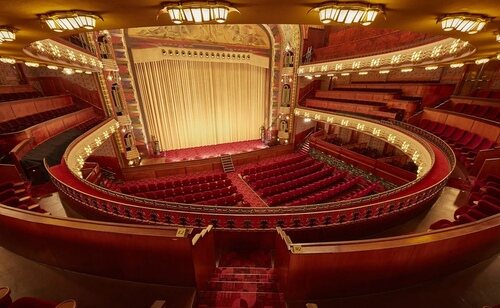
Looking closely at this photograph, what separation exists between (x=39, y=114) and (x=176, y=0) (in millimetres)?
11108

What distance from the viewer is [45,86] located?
40.8 feet

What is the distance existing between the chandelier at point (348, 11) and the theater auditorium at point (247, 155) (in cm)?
3

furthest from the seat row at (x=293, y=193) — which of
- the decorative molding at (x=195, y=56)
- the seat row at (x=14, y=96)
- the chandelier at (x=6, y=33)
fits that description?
the seat row at (x=14, y=96)

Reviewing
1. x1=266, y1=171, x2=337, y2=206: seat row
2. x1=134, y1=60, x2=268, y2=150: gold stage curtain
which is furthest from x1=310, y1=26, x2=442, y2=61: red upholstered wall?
x1=266, y1=171, x2=337, y2=206: seat row

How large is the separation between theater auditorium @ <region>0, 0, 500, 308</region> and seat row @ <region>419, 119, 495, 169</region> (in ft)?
0.27

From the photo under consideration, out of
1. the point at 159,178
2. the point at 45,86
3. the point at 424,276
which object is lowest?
the point at 159,178

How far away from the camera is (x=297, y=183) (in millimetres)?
11156

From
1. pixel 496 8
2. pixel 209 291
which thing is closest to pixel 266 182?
pixel 209 291

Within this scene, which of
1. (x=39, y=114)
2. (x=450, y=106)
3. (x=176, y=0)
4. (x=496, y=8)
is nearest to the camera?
(x=176, y=0)

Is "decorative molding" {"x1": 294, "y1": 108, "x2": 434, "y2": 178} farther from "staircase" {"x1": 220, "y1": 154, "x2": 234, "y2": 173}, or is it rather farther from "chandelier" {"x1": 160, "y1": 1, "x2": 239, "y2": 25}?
"chandelier" {"x1": 160, "y1": 1, "x2": 239, "y2": 25}

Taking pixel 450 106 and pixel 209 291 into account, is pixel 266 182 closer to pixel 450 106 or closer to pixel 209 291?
pixel 209 291

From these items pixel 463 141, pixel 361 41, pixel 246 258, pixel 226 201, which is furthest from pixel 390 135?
pixel 246 258

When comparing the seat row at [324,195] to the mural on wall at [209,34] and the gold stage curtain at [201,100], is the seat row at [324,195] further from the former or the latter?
the mural on wall at [209,34]

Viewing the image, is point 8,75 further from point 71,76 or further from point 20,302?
point 20,302
